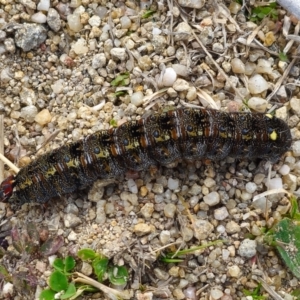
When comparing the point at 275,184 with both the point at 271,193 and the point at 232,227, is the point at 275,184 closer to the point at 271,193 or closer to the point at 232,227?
the point at 271,193

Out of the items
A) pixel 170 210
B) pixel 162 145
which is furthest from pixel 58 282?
pixel 162 145

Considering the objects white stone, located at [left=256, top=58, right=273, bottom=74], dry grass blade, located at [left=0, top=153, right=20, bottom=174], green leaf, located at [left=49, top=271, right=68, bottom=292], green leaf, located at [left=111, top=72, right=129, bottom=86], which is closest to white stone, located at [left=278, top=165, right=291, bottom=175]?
white stone, located at [left=256, top=58, right=273, bottom=74]

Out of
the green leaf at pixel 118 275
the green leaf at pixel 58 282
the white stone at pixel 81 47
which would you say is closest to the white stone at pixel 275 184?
the green leaf at pixel 118 275

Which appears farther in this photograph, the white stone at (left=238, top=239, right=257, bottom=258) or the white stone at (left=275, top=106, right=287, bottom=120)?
the white stone at (left=275, top=106, right=287, bottom=120)

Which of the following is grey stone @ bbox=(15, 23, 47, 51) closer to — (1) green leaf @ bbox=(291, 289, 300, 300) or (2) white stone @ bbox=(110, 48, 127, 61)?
(2) white stone @ bbox=(110, 48, 127, 61)

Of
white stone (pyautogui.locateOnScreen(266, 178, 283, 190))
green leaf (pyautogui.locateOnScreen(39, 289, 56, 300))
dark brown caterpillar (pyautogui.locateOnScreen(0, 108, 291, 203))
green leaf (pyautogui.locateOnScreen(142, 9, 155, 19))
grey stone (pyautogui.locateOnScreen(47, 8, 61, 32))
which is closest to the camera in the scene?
dark brown caterpillar (pyautogui.locateOnScreen(0, 108, 291, 203))

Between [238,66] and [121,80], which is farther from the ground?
[238,66]

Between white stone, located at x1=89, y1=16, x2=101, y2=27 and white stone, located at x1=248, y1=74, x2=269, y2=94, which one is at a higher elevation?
white stone, located at x1=248, y1=74, x2=269, y2=94
